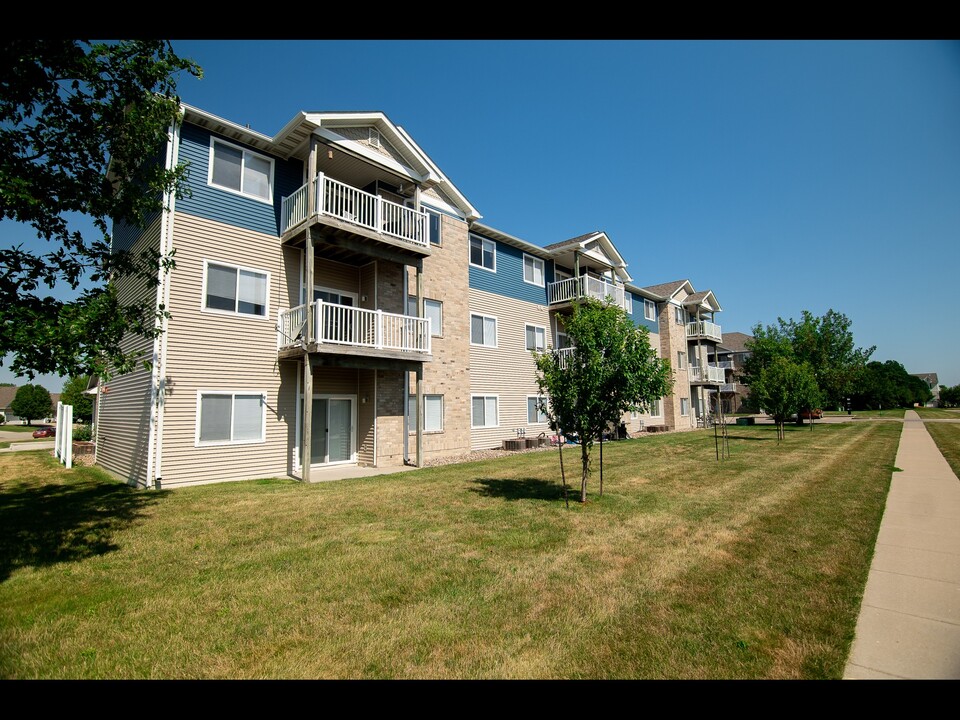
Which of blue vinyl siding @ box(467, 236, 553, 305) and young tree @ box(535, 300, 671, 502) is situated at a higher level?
blue vinyl siding @ box(467, 236, 553, 305)

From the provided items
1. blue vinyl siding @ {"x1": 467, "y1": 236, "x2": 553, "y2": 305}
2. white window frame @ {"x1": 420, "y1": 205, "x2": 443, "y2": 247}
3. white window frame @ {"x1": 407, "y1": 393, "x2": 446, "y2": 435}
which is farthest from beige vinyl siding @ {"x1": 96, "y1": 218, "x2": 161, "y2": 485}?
blue vinyl siding @ {"x1": 467, "y1": 236, "x2": 553, "y2": 305}

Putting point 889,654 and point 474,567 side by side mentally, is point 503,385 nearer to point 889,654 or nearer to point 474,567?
point 474,567

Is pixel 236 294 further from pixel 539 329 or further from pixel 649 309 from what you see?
pixel 649 309

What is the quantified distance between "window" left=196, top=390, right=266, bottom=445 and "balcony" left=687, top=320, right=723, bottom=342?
3380 centimetres

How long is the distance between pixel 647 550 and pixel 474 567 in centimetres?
236

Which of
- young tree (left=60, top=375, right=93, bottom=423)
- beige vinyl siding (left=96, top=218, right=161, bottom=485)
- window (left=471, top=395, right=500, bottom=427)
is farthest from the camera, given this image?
young tree (left=60, top=375, right=93, bottom=423)

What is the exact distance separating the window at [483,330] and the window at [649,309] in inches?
627

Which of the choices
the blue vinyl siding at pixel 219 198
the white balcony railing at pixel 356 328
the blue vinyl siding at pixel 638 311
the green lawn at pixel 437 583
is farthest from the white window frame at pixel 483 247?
the blue vinyl siding at pixel 638 311

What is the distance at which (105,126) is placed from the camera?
684 centimetres

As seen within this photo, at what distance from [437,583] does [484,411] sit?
1550 centimetres

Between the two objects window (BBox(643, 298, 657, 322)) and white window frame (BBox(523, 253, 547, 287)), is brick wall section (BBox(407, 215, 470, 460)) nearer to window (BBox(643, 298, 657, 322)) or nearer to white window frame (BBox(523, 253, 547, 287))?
white window frame (BBox(523, 253, 547, 287))

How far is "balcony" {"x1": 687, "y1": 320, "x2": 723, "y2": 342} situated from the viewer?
38.2m

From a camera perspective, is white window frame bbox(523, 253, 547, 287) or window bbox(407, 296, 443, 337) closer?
window bbox(407, 296, 443, 337)
